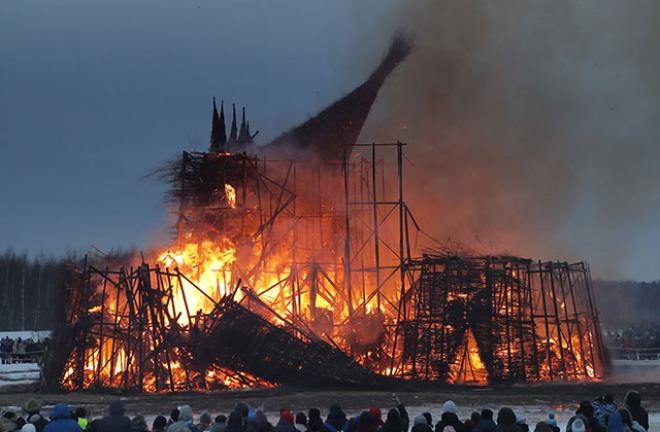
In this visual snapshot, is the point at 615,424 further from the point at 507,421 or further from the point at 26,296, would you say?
the point at 26,296

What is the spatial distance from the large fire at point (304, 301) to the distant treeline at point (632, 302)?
52592mm

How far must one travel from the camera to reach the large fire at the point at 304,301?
32594 mm

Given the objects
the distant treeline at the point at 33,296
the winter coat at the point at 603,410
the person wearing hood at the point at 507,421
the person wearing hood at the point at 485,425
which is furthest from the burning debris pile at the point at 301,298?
the distant treeline at the point at 33,296

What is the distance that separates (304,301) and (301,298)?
0.18 m

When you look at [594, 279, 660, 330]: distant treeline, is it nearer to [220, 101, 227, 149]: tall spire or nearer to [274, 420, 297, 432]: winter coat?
[220, 101, 227, 149]: tall spire

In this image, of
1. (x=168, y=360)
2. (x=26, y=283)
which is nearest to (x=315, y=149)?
(x=168, y=360)

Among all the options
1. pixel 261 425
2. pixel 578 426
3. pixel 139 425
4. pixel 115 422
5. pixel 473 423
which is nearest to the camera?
pixel 115 422

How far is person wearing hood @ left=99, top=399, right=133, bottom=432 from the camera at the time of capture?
10.5 meters

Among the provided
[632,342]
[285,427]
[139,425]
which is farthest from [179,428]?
[632,342]

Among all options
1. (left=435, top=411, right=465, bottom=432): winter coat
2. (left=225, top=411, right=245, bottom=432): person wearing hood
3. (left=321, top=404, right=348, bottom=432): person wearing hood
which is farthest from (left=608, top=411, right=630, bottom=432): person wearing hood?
(left=225, top=411, right=245, bottom=432): person wearing hood

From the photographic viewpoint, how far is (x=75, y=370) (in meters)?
32.6

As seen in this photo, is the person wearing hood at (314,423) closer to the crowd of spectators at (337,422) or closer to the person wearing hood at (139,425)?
the crowd of spectators at (337,422)

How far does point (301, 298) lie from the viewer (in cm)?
3716

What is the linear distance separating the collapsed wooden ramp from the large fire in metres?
0.44
